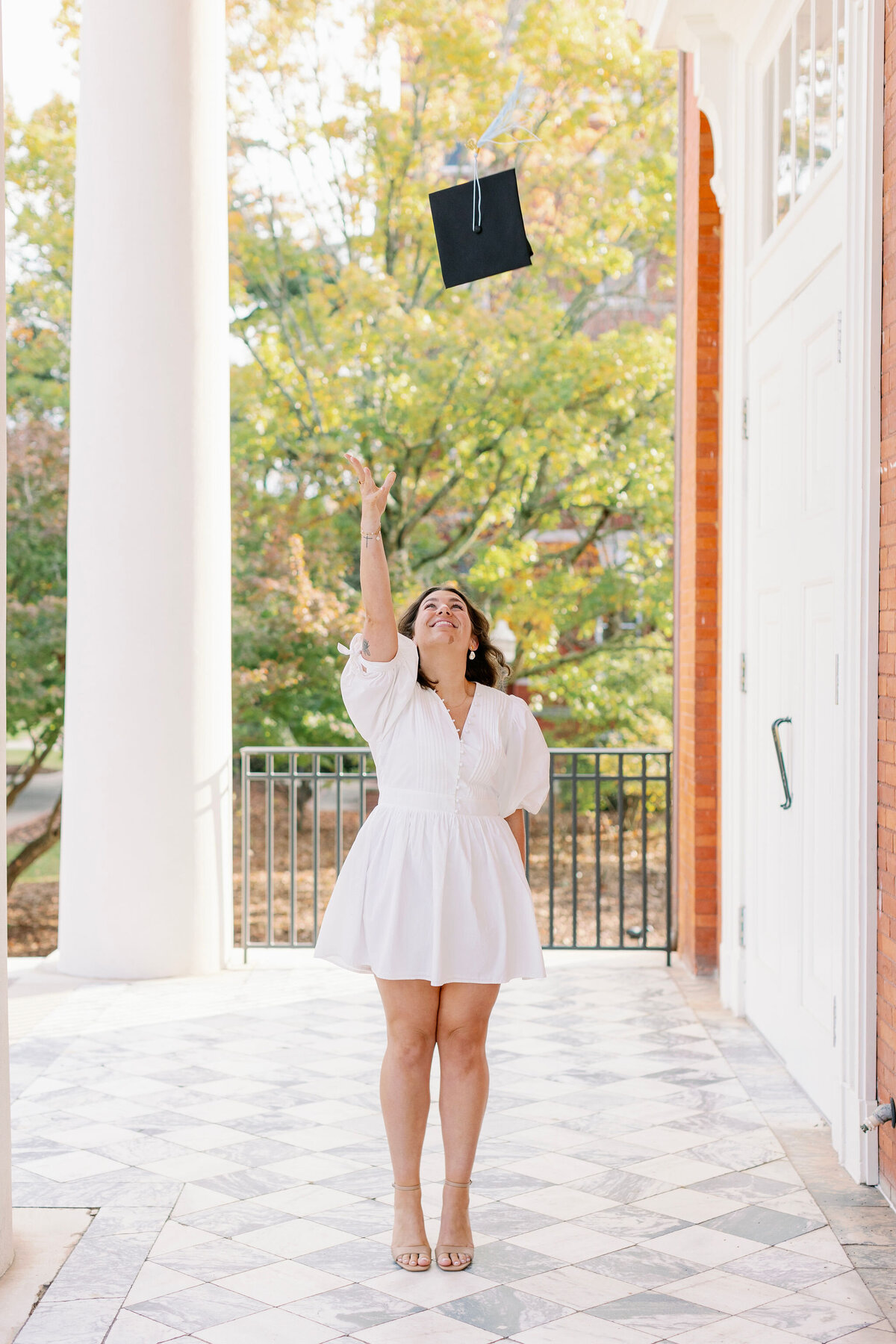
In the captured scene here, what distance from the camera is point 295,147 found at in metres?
11.4

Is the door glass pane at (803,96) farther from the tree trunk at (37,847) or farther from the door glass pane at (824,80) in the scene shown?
the tree trunk at (37,847)

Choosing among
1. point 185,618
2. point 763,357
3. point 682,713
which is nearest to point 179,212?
point 185,618

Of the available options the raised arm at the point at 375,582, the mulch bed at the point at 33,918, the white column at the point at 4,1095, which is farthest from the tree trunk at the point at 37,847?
the raised arm at the point at 375,582

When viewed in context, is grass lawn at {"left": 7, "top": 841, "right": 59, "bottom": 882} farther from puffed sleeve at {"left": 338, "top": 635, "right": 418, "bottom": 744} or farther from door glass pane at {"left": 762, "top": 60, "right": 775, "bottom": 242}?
puffed sleeve at {"left": 338, "top": 635, "right": 418, "bottom": 744}

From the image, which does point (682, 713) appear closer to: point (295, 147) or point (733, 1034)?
point (733, 1034)

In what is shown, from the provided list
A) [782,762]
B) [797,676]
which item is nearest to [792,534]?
[797,676]

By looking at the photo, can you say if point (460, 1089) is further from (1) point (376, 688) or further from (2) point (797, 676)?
(2) point (797, 676)

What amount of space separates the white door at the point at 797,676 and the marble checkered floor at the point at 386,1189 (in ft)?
1.11

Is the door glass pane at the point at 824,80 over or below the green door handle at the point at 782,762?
over

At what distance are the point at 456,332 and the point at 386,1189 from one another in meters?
8.42

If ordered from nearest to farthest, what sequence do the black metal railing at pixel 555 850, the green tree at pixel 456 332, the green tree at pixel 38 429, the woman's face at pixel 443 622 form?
1. the woman's face at pixel 443 622
2. the green tree at pixel 38 429
3. the green tree at pixel 456 332
4. the black metal railing at pixel 555 850

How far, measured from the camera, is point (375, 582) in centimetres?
281

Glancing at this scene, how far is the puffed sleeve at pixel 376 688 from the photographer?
9.43 ft

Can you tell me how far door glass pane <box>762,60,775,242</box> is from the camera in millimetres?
4793
